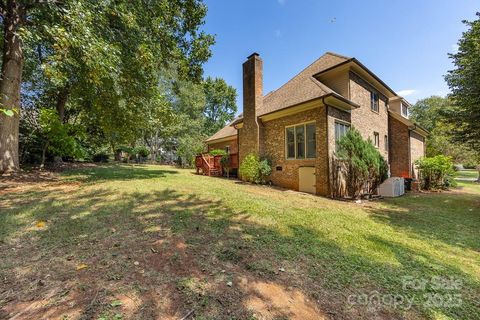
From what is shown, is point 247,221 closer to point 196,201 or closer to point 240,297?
point 196,201

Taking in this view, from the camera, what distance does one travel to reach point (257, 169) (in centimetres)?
1170

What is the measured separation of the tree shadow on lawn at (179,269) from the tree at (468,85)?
8.58 m

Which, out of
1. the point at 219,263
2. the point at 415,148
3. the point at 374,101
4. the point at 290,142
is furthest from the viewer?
the point at 415,148

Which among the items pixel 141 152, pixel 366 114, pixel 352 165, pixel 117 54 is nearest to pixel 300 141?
pixel 352 165

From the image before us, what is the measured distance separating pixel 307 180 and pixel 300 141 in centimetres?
200

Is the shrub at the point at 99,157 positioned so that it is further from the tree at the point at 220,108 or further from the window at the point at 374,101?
the window at the point at 374,101

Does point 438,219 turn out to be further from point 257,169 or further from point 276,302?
point 257,169

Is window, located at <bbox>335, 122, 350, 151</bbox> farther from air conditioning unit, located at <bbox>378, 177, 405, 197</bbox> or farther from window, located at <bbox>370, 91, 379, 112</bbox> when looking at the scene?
window, located at <bbox>370, 91, 379, 112</bbox>

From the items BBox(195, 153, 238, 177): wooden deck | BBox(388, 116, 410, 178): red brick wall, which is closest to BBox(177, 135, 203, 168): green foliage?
BBox(195, 153, 238, 177): wooden deck

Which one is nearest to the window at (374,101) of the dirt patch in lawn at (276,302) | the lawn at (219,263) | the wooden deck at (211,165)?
the lawn at (219,263)

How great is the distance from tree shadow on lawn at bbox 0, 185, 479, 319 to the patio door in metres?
5.68

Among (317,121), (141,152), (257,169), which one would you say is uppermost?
(317,121)

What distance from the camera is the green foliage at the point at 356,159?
31.2 feet

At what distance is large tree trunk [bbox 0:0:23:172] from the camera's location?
7.85 m
